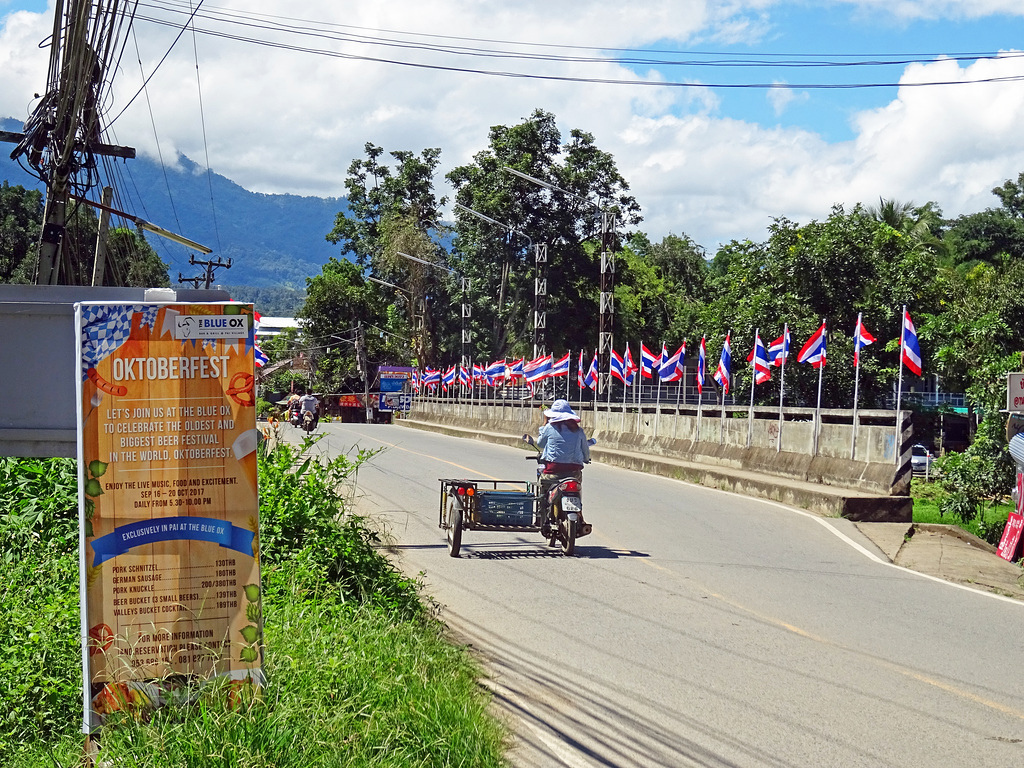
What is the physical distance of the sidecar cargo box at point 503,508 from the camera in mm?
11828

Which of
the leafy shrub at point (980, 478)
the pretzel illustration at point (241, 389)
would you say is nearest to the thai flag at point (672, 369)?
the leafy shrub at point (980, 478)

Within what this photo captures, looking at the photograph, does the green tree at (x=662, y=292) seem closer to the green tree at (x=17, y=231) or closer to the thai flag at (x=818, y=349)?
the green tree at (x=17, y=231)

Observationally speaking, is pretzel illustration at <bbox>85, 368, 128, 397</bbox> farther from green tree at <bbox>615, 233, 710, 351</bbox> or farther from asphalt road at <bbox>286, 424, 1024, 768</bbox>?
green tree at <bbox>615, 233, 710, 351</bbox>

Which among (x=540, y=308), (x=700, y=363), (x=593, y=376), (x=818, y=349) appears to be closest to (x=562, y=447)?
(x=818, y=349)

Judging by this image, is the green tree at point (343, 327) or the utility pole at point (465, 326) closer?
the utility pole at point (465, 326)

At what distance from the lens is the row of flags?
1949 centimetres

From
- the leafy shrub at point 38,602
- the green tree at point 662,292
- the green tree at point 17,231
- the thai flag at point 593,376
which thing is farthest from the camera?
the green tree at point 662,292

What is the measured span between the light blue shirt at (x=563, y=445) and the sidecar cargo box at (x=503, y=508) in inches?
23.9

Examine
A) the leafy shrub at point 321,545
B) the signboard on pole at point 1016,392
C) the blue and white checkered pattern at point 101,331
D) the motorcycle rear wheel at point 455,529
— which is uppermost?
the blue and white checkered pattern at point 101,331

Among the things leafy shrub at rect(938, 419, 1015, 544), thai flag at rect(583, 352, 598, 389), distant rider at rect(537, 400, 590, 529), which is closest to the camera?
distant rider at rect(537, 400, 590, 529)

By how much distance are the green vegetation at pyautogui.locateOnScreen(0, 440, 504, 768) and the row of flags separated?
1282cm

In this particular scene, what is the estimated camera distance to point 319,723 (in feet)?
16.6

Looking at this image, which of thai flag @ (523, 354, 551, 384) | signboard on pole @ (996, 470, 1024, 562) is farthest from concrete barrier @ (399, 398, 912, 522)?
thai flag @ (523, 354, 551, 384)

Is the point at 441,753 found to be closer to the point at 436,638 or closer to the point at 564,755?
the point at 564,755
